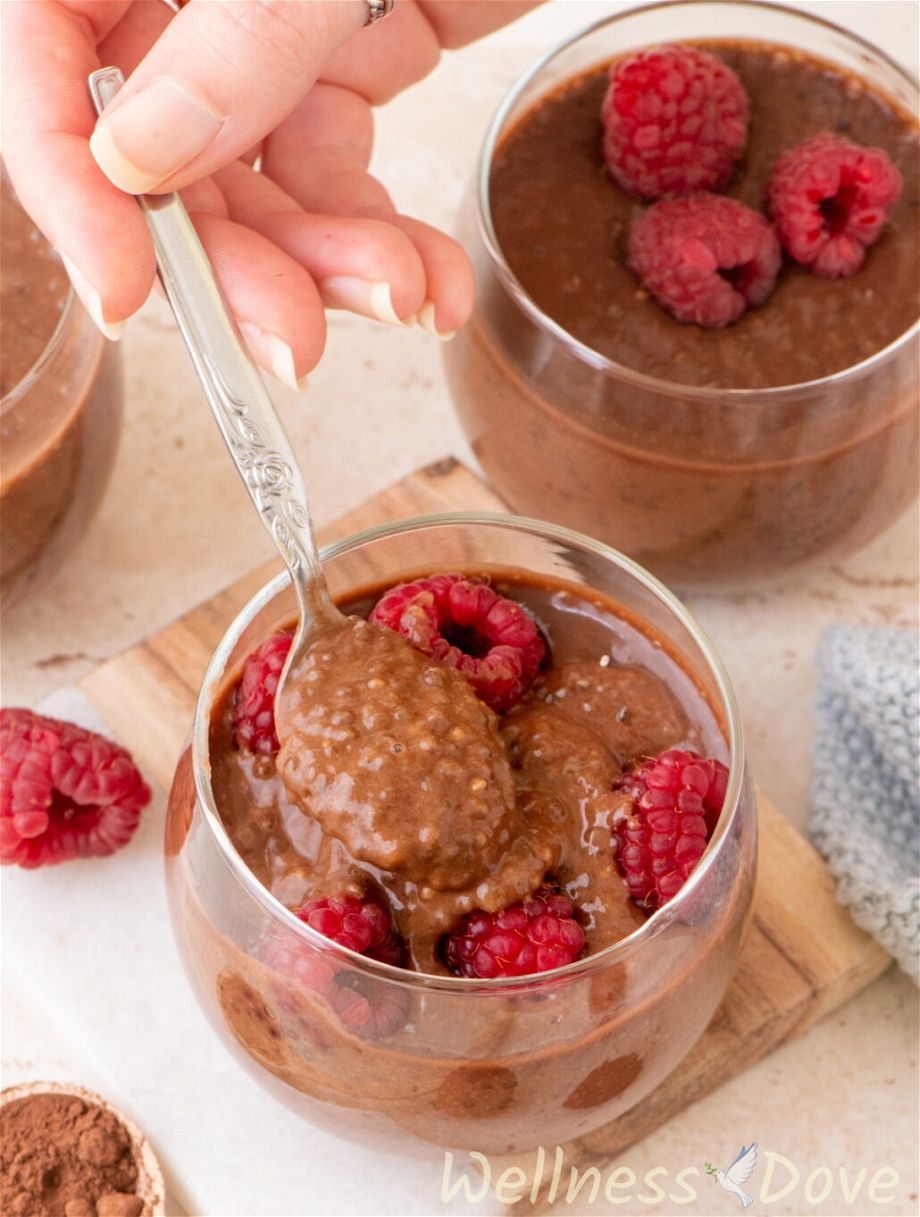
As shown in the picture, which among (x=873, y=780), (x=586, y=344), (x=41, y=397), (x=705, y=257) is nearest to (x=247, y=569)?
(x=41, y=397)

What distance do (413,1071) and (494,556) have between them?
19.7 inches

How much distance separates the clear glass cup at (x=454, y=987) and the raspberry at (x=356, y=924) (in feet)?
0.07

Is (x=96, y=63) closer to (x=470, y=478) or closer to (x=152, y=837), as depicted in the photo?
(x=470, y=478)

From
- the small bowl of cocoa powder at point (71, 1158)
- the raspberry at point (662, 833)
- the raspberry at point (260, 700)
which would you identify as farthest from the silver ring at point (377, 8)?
the small bowl of cocoa powder at point (71, 1158)

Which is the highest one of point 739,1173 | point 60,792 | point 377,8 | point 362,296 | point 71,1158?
point 377,8

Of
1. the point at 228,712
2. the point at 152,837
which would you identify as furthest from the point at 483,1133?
the point at 152,837

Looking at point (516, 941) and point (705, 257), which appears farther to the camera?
point (705, 257)

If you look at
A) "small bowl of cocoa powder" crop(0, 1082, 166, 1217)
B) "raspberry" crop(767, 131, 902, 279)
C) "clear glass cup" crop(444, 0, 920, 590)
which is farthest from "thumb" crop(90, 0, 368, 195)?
"small bowl of cocoa powder" crop(0, 1082, 166, 1217)

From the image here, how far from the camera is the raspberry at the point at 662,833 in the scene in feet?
4.22

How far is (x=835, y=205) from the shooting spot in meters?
1.83

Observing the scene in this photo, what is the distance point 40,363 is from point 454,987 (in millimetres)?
836

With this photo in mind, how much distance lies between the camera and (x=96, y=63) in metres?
1.65

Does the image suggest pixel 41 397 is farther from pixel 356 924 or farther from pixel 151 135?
pixel 356 924

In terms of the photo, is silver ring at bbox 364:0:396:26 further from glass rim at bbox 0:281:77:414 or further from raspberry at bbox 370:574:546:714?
raspberry at bbox 370:574:546:714
